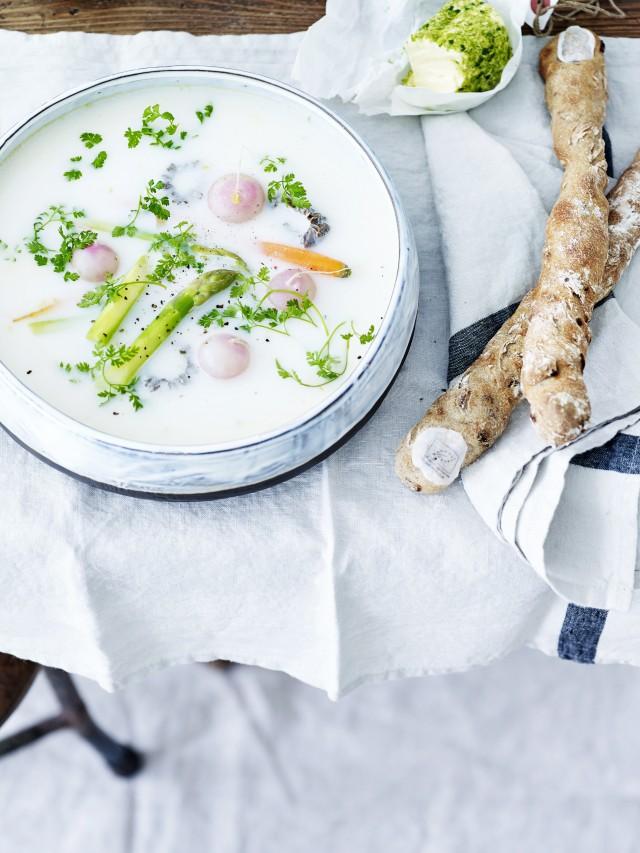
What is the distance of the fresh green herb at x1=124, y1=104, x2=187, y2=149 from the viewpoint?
669 millimetres

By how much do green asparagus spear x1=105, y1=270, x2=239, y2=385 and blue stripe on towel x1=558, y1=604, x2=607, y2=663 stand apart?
1.12ft

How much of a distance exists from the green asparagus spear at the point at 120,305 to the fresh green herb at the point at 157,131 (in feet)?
0.35

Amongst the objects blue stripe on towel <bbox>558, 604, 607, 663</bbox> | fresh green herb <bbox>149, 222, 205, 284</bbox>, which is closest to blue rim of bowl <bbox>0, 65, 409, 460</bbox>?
fresh green herb <bbox>149, 222, 205, 284</bbox>

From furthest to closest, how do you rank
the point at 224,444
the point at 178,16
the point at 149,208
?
the point at 178,16 < the point at 149,208 < the point at 224,444

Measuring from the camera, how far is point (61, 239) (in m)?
0.63

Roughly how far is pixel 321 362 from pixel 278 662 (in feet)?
0.84

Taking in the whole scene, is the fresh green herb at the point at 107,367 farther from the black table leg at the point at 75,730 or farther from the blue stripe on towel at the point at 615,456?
the black table leg at the point at 75,730

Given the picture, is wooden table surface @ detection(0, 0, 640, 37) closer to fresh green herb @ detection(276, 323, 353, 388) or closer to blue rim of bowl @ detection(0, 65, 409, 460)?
blue rim of bowl @ detection(0, 65, 409, 460)

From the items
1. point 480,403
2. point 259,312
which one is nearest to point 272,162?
point 259,312

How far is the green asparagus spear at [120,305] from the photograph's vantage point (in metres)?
0.59

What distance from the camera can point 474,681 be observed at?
1.21 metres

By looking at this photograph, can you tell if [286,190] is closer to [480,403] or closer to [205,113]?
[205,113]

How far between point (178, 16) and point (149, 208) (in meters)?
0.29

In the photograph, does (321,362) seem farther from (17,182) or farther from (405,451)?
(17,182)
